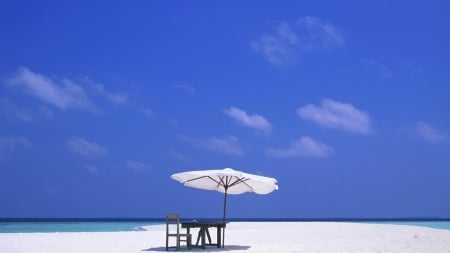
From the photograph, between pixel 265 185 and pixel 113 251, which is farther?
Result: pixel 265 185

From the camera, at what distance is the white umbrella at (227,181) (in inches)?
610

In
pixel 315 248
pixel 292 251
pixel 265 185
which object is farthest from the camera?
pixel 265 185

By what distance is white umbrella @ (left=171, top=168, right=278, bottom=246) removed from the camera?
15.5m

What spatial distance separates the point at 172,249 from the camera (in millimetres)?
15758

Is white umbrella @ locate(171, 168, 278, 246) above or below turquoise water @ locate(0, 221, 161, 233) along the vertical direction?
above

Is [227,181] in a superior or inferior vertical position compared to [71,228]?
superior

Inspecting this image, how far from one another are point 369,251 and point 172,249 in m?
5.06

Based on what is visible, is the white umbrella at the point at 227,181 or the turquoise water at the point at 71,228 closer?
the white umbrella at the point at 227,181

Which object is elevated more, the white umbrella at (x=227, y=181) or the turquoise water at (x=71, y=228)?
the white umbrella at (x=227, y=181)

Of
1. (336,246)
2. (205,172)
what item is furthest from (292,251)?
(205,172)

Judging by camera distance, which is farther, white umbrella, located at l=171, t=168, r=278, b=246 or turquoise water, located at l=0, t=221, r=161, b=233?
turquoise water, located at l=0, t=221, r=161, b=233

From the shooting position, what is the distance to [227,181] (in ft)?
54.9

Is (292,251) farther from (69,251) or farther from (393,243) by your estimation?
(69,251)

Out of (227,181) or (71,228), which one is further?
(71,228)
